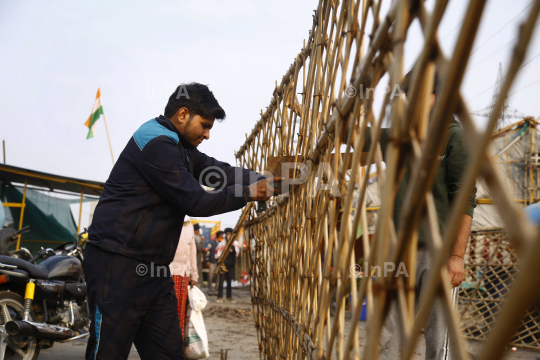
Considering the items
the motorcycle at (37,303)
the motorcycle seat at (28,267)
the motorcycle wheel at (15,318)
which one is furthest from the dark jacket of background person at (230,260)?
the motorcycle wheel at (15,318)

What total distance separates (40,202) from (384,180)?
12175 mm

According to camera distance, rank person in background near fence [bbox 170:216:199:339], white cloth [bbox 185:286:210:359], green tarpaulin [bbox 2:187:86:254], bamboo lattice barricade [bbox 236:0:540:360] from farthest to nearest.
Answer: green tarpaulin [bbox 2:187:86:254] < person in background near fence [bbox 170:216:199:339] < white cloth [bbox 185:286:210:359] < bamboo lattice barricade [bbox 236:0:540:360]

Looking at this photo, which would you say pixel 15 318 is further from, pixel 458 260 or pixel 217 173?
pixel 458 260

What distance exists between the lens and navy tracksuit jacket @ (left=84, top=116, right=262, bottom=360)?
218 centimetres

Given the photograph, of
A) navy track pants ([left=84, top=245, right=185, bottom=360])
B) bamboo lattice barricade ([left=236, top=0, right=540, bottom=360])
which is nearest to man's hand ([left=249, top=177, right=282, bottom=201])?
bamboo lattice barricade ([left=236, top=0, right=540, bottom=360])

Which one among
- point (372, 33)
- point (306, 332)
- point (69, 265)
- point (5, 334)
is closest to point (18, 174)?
point (69, 265)

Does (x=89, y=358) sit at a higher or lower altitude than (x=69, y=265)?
lower

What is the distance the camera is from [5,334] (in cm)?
420

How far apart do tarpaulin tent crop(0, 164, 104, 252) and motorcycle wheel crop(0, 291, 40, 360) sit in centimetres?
694

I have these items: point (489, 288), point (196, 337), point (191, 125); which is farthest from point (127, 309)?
point (489, 288)

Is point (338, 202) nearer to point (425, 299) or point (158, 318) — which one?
point (425, 299)

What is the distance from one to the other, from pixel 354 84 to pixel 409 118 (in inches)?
21.4

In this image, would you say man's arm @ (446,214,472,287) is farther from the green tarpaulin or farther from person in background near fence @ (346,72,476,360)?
the green tarpaulin

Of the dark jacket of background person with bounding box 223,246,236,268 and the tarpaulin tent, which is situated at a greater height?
the tarpaulin tent
